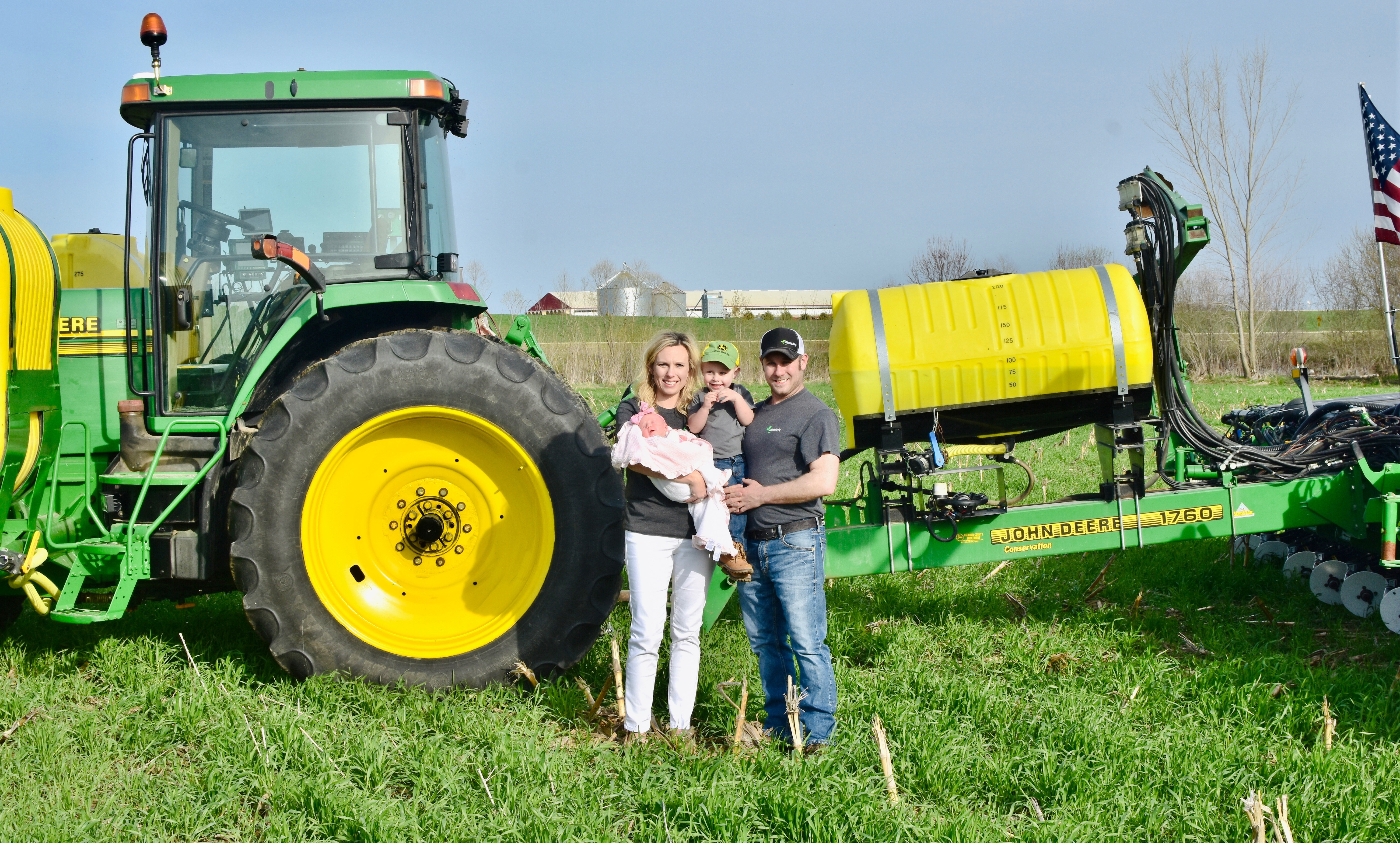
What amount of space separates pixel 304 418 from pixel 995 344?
2828 mm

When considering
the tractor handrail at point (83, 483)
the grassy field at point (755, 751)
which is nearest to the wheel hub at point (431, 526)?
the grassy field at point (755, 751)

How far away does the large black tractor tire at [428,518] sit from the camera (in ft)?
13.0

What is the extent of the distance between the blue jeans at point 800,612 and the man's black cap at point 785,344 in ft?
2.11

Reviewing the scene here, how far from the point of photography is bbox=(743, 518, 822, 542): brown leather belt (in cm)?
358

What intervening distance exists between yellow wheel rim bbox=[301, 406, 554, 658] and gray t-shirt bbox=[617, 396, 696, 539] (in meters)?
0.60

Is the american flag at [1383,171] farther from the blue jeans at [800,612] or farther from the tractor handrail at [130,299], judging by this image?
the tractor handrail at [130,299]

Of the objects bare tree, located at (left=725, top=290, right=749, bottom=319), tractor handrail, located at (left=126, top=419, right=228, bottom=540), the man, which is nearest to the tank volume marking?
the man

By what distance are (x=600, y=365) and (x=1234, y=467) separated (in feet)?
55.1

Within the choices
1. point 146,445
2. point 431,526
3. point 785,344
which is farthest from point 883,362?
point 146,445

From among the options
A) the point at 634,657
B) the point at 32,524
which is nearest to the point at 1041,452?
the point at 634,657

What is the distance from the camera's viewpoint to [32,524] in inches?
167

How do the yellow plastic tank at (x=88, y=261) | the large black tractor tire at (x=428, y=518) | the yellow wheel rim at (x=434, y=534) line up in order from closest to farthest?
the large black tractor tire at (x=428, y=518)
the yellow wheel rim at (x=434, y=534)
the yellow plastic tank at (x=88, y=261)

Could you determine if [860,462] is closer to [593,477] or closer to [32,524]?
[593,477]

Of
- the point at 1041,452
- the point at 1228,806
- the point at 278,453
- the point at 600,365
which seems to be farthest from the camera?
the point at 600,365
